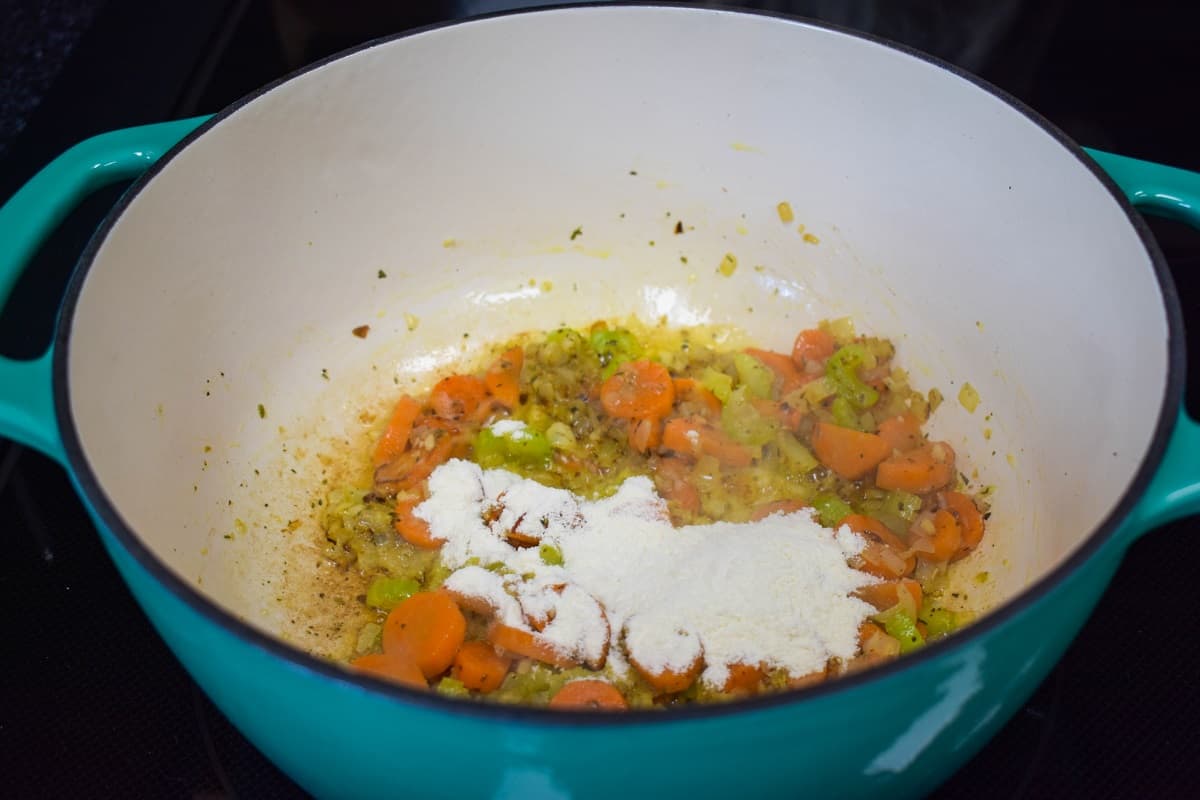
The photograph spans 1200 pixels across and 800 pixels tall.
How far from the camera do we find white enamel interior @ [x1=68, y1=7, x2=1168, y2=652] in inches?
55.7

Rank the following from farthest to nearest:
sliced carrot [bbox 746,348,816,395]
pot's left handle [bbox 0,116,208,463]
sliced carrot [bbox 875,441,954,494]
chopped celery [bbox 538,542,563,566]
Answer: sliced carrot [bbox 746,348,816,395] < sliced carrot [bbox 875,441,954,494] < chopped celery [bbox 538,542,563,566] < pot's left handle [bbox 0,116,208,463]

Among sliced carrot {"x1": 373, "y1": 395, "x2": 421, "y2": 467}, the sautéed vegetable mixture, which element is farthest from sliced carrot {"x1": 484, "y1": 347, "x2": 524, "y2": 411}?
sliced carrot {"x1": 373, "y1": 395, "x2": 421, "y2": 467}

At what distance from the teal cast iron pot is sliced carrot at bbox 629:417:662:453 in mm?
310

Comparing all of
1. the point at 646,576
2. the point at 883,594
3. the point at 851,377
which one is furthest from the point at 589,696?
the point at 851,377

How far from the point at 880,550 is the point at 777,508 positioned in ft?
0.56

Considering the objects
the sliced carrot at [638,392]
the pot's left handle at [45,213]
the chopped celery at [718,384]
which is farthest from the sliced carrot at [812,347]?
the pot's left handle at [45,213]

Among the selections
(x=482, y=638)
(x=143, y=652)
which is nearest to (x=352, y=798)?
(x=482, y=638)

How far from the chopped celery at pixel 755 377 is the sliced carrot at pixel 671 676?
613 mm

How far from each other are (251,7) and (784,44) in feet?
3.62

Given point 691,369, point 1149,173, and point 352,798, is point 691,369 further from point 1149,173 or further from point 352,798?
point 352,798

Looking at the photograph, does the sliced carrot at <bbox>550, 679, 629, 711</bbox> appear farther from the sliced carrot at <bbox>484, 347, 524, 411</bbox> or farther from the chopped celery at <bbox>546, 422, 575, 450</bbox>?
the sliced carrot at <bbox>484, 347, 524, 411</bbox>

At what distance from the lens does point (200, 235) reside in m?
1.57

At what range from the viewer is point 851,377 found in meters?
1.78

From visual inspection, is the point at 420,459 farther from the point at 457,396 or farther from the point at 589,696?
the point at 589,696
